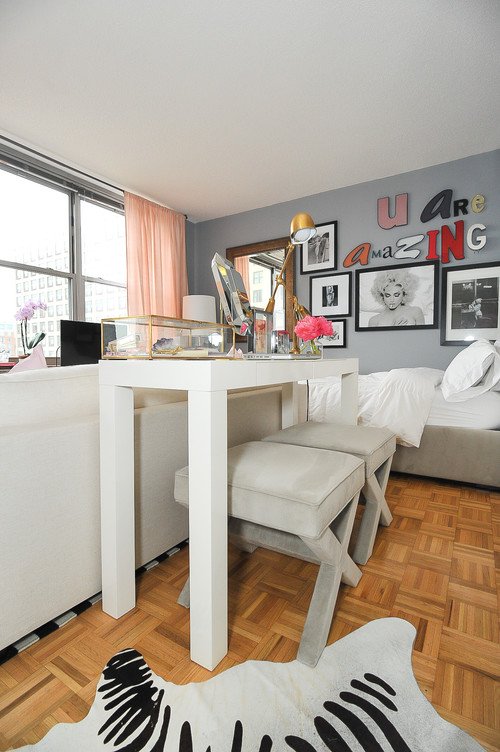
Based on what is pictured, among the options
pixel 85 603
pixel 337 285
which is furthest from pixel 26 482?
pixel 337 285

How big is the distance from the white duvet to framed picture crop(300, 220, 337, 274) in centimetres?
180

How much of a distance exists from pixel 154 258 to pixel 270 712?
4.06m

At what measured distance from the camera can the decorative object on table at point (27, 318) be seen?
9.46 feet

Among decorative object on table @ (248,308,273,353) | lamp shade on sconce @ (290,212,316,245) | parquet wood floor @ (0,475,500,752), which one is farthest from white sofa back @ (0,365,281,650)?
lamp shade on sconce @ (290,212,316,245)

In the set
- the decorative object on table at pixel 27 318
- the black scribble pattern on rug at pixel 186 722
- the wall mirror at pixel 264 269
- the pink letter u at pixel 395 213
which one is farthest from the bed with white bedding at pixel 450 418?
the decorative object on table at pixel 27 318

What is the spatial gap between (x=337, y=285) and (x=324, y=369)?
8.79 feet

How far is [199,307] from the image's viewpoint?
13.2 ft

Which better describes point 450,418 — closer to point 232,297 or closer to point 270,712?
point 232,297

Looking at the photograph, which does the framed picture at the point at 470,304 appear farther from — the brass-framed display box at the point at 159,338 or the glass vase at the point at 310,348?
the brass-framed display box at the point at 159,338

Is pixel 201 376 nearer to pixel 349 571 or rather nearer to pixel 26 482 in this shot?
pixel 26 482

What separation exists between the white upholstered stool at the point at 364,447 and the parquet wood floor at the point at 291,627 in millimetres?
92

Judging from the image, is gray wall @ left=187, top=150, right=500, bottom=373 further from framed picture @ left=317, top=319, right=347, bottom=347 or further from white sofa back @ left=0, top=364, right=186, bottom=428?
white sofa back @ left=0, top=364, right=186, bottom=428

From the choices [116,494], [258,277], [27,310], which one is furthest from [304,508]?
[258,277]

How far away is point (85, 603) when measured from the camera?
1.15 m
